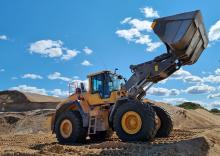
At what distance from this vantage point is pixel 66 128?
56.6 feet

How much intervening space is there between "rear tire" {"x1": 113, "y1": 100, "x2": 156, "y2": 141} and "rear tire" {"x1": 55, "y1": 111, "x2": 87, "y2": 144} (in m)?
2.13

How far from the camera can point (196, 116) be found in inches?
1261

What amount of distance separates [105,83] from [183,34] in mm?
4024

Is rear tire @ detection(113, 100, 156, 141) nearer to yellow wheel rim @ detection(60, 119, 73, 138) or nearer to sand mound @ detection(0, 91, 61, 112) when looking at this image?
yellow wheel rim @ detection(60, 119, 73, 138)

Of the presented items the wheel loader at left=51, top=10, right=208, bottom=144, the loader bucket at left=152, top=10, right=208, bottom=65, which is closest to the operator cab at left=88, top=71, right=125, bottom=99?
the wheel loader at left=51, top=10, right=208, bottom=144

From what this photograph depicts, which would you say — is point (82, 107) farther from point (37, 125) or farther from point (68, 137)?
point (37, 125)

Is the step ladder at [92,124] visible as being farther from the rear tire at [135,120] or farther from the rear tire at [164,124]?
the rear tire at [164,124]

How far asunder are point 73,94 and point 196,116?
54.2 ft

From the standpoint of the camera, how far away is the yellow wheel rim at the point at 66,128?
17039 mm

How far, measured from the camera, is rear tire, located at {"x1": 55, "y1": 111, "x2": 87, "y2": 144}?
54.8ft

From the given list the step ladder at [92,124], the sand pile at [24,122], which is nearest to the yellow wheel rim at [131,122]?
the step ladder at [92,124]

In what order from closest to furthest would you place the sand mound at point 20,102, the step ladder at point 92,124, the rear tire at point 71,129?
the step ladder at point 92,124 < the rear tire at point 71,129 < the sand mound at point 20,102

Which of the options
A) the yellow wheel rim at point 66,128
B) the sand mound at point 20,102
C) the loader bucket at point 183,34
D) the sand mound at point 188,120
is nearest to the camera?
the loader bucket at point 183,34

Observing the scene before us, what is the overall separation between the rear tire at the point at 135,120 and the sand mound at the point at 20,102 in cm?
2436
